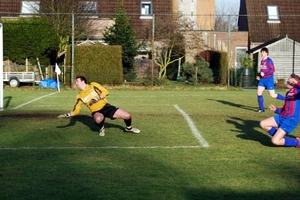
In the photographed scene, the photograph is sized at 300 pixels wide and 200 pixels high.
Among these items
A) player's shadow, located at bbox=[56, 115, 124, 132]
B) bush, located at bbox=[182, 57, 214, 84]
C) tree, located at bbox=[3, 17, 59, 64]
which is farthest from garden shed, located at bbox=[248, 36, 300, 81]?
player's shadow, located at bbox=[56, 115, 124, 132]

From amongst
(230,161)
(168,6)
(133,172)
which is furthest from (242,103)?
(168,6)

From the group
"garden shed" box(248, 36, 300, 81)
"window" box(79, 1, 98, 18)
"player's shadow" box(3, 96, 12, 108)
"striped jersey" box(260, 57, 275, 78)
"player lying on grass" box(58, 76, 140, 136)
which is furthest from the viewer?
"window" box(79, 1, 98, 18)

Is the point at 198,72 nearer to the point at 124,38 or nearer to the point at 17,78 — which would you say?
the point at 124,38

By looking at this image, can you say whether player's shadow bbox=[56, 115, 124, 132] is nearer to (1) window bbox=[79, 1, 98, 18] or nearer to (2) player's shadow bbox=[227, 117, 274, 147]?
(2) player's shadow bbox=[227, 117, 274, 147]

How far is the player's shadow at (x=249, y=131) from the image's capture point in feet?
36.7

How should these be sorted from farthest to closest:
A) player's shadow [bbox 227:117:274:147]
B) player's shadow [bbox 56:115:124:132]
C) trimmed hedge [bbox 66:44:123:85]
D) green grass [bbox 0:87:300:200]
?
trimmed hedge [bbox 66:44:123:85], player's shadow [bbox 56:115:124:132], player's shadow [bbox 227:117:274:147], green grass [bbox 0:87:300:200]

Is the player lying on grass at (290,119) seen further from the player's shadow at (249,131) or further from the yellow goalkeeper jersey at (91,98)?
the yellow goalkeeper jersey at (91,98)

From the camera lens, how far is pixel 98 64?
28.1m

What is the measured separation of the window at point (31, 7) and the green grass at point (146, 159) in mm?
23855

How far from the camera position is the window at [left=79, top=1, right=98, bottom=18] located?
36.4 metres

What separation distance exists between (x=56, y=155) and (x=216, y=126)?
16.0 feet

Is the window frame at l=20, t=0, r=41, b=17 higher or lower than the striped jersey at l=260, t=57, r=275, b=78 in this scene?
higher

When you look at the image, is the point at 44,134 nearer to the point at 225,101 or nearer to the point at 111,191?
the point at 111,191

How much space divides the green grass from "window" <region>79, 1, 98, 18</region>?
834 inches
